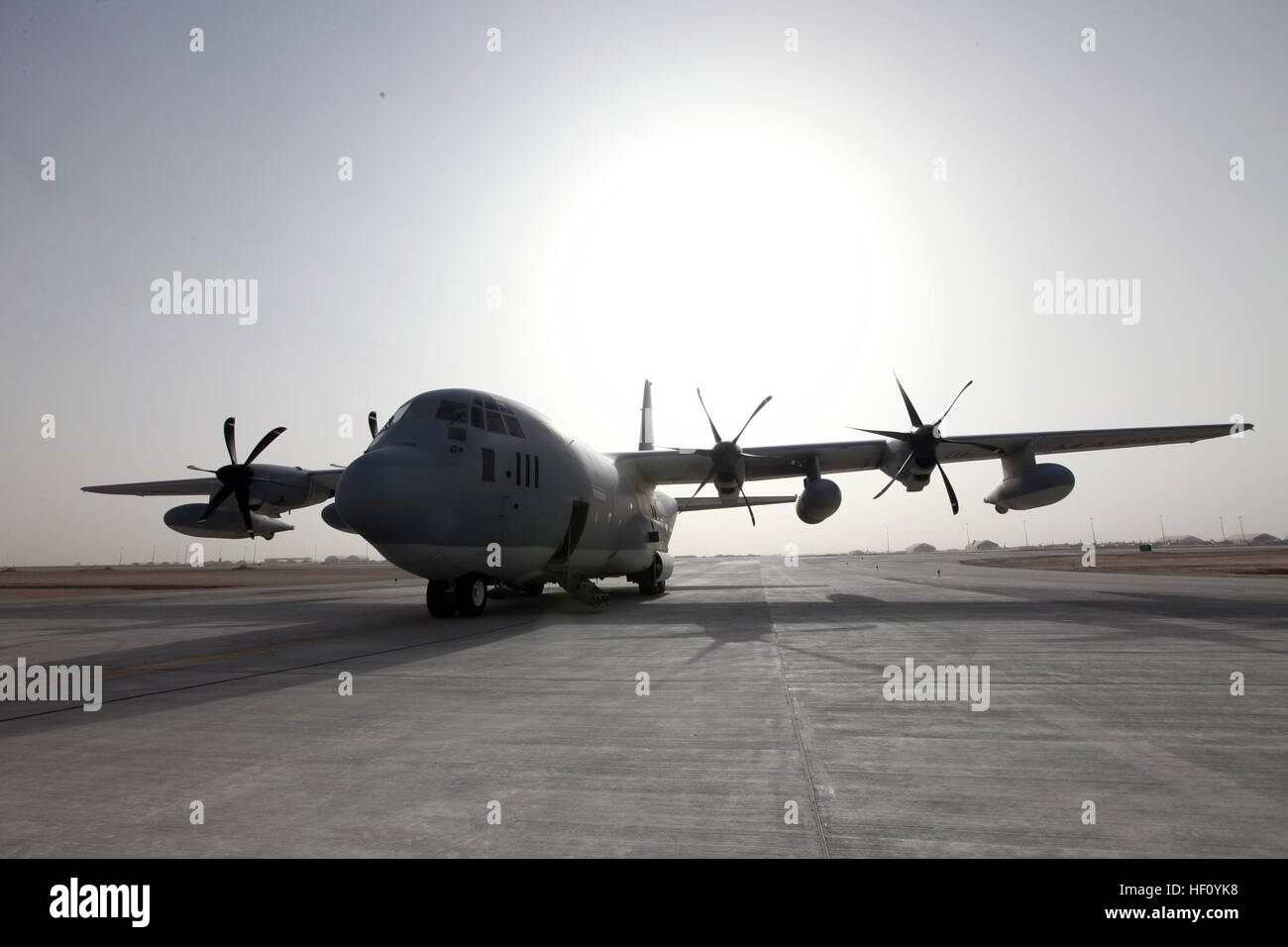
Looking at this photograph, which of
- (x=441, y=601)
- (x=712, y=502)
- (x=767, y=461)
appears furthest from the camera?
(x=712, y=502)

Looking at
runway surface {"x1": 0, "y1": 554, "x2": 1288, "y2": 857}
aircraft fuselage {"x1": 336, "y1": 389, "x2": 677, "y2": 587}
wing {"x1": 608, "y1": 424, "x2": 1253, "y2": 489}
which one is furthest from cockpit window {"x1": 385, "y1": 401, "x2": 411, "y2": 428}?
wing {"x1": 608, "y1": 424, "x2": 1253, "y2": 489}

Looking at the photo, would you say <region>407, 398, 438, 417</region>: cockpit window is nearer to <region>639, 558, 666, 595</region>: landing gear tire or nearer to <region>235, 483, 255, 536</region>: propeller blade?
<region>639, 558, 666, 595</region>: landing gear tire

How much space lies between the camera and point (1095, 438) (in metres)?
22.5

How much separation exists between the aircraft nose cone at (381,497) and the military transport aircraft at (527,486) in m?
0.02

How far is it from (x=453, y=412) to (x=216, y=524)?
16429 millimetres

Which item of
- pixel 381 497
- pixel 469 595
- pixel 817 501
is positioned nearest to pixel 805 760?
pixel 381 497

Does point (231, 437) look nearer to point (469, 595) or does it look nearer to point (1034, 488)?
point (469, 595)

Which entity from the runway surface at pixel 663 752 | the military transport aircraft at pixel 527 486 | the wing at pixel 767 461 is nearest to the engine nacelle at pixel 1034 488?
the military transport aircraft at pixel 527 486

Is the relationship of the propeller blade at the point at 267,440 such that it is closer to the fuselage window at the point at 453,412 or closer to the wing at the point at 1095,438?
the fuselage window at the point at 453,412

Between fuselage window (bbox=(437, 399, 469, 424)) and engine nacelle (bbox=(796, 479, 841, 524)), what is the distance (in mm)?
12401

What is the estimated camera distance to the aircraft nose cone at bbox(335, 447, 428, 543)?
12016mm

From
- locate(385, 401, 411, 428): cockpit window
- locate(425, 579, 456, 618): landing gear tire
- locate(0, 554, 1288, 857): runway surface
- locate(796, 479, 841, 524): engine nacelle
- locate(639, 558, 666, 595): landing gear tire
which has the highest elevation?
locate(385, 401, 411, 428): cockpit window
